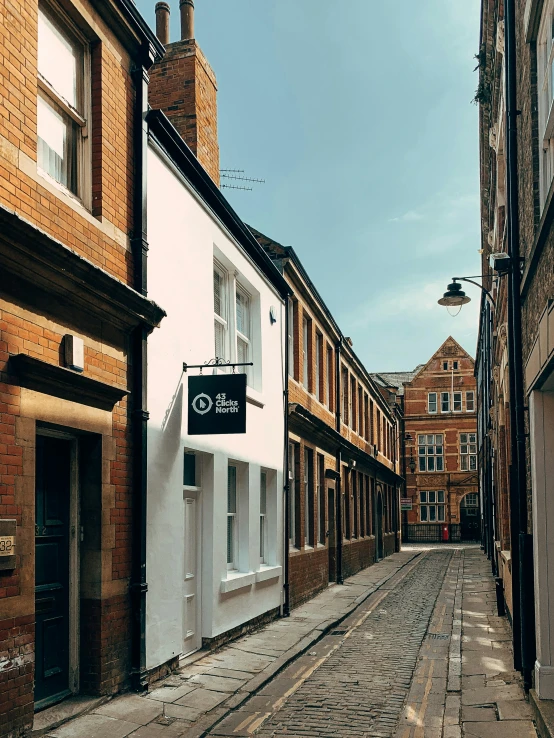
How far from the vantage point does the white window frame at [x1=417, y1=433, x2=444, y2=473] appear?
58.2m

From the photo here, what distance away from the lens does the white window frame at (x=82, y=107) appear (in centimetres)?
784

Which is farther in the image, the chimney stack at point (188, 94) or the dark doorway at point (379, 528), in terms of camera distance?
the dark doorway at point (379, 528)

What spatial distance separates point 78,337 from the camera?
7.65 m

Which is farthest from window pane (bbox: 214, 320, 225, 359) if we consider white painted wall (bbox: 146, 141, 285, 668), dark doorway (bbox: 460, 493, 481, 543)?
dark doorway (bbox: 460, 493, 481, 543)

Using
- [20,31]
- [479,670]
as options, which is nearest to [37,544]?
[20,31]

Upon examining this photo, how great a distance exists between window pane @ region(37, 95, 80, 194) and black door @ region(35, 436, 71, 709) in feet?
8.11

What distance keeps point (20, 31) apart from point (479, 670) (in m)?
8.63

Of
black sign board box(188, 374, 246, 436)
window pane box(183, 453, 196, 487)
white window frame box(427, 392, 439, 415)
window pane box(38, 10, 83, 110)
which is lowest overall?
window pane box(183, 453, 196, 487)

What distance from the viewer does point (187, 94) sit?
526 inches

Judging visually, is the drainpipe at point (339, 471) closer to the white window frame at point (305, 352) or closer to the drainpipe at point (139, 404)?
the white window frame at point (305, 352)

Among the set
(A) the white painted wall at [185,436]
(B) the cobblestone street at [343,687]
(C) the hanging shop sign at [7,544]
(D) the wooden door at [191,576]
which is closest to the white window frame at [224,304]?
(A) the white painted wall at [185,436]

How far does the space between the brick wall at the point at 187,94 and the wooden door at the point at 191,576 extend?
5440 millimetres

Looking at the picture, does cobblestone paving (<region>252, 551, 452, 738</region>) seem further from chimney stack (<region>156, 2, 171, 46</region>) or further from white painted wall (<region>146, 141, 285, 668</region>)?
chimney stack (<region>156, 2, 171, 46</region>)

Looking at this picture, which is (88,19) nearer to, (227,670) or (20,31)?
(20,31)
